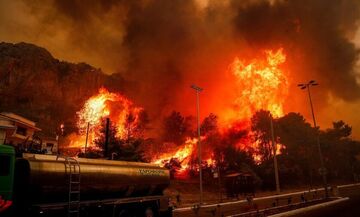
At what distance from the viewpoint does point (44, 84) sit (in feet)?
369

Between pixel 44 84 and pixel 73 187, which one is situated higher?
pixel 44 84

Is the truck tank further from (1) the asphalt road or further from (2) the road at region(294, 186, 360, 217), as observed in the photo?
(2) the road at region(294, 186, 360, 217)

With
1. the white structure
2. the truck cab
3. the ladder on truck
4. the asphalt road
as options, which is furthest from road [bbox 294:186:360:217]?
the white structure

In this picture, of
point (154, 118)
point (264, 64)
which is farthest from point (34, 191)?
point (154, 118)

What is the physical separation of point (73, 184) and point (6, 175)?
10.2 ft

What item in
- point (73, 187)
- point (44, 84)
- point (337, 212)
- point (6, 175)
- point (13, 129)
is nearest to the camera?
point (6, 175)

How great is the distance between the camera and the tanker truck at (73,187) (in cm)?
1211

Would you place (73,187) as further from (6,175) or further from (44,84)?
(44,84)

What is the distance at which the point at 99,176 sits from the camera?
50.8 ft

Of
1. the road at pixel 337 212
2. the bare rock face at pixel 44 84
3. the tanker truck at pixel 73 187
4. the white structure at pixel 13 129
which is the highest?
the bare rock face at pixel 44 84

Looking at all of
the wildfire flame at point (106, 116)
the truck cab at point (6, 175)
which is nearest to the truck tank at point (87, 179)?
the truck cab at point (6, 175)

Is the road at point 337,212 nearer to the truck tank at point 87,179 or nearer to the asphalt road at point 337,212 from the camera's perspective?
the asphalt road at point 337,212

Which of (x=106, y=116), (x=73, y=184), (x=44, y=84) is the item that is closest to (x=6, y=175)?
(x=73, y=184)

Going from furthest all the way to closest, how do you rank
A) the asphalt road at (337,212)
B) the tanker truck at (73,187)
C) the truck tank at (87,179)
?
the asphalt road at (337,212) < the truck tank at (87,179) < the tanker truck at (73,187)
